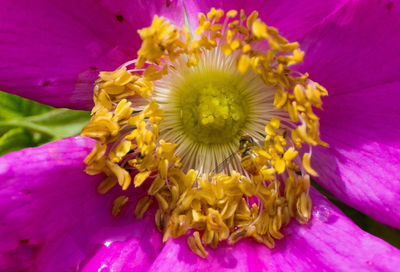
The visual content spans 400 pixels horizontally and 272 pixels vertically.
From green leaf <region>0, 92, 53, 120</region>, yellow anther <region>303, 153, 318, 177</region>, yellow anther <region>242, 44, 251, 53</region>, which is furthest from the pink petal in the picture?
green leaf <region>0, 92, 53, 120</region>

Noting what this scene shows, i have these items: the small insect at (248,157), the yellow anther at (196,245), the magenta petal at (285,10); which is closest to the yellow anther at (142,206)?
the yellow anther at (196,245)

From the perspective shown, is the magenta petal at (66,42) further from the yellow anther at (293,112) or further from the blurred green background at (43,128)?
the yellow anther at (293,112)

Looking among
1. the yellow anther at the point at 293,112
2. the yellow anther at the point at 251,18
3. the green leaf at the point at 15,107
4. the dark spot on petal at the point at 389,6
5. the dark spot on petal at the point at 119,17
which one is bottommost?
the green leaf at the point at 15,107

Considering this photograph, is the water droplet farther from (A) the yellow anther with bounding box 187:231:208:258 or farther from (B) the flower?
(A) the yellow anther with bounding box 187:231:208:258

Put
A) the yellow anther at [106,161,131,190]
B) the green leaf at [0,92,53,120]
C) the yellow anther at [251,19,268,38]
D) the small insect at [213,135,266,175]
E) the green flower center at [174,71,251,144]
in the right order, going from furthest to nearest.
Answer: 1. the green leaf at [0,92,53,120]
2. the green flower center at [174,71,251,144]
3. the small insect at [213,135,266,175]
4. the yellow anther at [106,161,131,190]
5. the yellow anther at [251,19,268,38]

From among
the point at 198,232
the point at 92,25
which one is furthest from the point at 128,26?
the point at 198,232

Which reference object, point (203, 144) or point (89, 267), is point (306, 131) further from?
point (89, 267)
